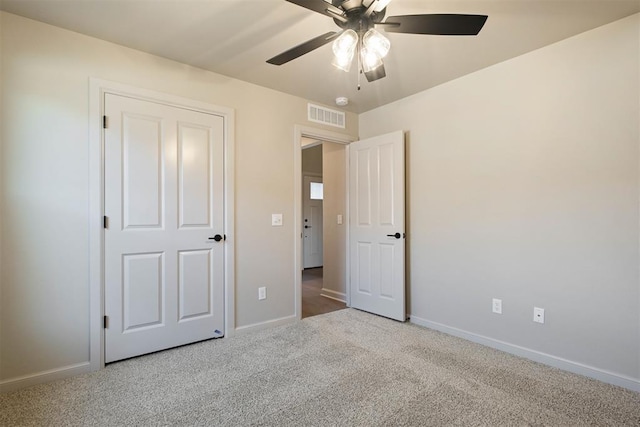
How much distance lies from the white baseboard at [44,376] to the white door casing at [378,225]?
259cm

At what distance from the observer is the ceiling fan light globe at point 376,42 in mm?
1596

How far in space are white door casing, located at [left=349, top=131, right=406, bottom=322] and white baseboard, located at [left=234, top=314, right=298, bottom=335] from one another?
0.88 meters

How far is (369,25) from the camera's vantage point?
1.59 meters

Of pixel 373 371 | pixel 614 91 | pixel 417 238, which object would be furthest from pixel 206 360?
pixel 614 91

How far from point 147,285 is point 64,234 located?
26.1 inches

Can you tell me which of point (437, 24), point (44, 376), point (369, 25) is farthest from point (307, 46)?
point (44, 376)

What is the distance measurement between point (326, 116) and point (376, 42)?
200cm

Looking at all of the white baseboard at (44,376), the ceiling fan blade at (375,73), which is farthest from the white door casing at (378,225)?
the white baseboard at (44,376)

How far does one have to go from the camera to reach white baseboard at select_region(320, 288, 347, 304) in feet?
13.4

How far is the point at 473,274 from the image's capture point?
9.17 feet

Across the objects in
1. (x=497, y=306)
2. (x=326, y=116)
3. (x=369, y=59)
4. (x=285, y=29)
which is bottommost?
(x=497, y=306)

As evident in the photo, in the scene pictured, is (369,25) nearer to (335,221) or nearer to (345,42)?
(345,42)

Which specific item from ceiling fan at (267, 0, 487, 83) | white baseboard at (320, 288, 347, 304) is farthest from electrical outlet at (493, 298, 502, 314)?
ceiling fan at (267, 0, 487, 83)

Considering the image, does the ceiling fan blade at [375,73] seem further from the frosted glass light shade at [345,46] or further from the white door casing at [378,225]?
the white door casing at [378,225]
